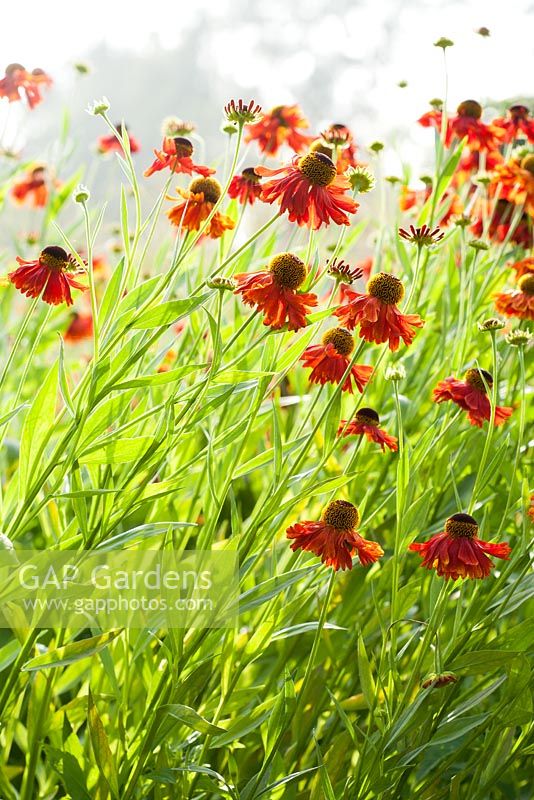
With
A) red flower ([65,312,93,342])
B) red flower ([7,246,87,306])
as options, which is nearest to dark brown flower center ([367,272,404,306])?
red flower ([7,246,87,306])

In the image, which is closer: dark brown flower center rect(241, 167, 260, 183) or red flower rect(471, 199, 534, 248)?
dark brown flower center rect(241, 167, 260, 183)

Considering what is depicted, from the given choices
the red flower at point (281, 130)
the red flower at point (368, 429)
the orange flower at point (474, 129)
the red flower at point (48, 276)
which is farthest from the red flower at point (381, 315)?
the orange flower at point (474, 129)

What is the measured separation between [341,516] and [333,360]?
13 centimetres

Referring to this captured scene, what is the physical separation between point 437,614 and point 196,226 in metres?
0.36

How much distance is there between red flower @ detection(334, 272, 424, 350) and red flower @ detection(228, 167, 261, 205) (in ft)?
0.75

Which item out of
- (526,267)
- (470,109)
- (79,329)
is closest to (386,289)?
(526,267)

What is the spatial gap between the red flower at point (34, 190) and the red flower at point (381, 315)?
4.17 ft

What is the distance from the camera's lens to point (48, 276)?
622 millimetres

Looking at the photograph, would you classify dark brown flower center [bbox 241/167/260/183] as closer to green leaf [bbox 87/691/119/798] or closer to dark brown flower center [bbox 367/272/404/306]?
dark brown flower center [bbox 367/272/404/306]

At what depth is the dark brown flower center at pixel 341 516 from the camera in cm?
61

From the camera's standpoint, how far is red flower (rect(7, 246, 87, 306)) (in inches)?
24.2

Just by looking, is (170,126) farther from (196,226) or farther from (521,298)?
(521,298)

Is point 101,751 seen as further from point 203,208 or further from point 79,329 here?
point 79,329

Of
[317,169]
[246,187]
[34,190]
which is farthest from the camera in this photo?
[34,190]
